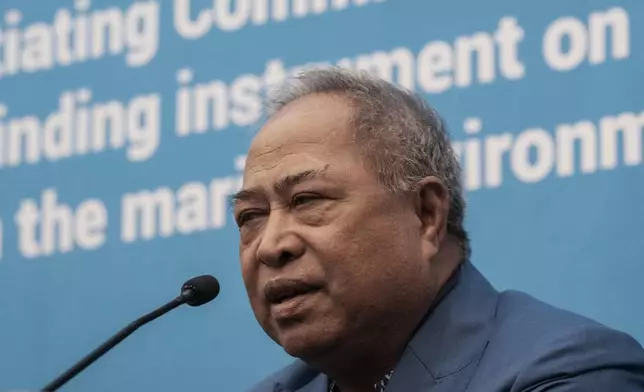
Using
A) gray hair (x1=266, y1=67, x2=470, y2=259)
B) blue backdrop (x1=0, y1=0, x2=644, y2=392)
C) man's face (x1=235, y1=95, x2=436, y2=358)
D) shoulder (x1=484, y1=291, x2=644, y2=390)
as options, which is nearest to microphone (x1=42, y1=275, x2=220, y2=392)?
man's face (x1=235, y1=95, x2=436, y2=358)

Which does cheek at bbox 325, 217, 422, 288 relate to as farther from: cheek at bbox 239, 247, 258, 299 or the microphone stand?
the microphone stand

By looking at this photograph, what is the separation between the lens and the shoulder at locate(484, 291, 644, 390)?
2098mm

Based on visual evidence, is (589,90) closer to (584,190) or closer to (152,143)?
(584,190)

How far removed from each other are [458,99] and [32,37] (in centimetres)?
135

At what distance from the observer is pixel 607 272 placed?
296 cm

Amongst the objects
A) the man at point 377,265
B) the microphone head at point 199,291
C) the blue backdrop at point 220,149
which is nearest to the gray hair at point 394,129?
the man at point 377,265

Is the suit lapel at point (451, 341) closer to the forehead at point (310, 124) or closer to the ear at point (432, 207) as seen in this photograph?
the ear at point (432, 207)

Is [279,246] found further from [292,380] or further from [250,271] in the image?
[292,380]

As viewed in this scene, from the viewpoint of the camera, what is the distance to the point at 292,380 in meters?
2.65

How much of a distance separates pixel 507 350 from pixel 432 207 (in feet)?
1.01

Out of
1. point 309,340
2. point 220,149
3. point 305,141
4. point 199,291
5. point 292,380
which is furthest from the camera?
point 220,149

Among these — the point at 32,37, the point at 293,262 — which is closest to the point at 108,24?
the point at 32,37

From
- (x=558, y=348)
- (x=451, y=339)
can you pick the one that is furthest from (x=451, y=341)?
(x=558, y=348)

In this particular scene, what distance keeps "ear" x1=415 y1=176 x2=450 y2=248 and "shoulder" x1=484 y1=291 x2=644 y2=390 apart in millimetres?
192
